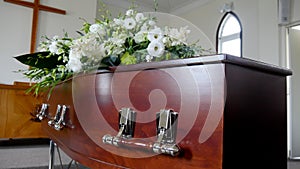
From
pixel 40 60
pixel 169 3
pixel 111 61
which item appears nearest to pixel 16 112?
pixel 40 60

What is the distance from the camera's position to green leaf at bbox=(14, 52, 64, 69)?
1049 millimetres

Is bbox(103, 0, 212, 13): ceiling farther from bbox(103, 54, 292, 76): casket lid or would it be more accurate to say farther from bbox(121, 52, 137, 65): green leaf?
bbox(103, 54, 292, 76): casket lid

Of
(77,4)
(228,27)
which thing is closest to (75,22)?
(77,4)

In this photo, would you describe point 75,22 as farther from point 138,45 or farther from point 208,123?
point 208,123

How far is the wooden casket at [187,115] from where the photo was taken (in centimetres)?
46

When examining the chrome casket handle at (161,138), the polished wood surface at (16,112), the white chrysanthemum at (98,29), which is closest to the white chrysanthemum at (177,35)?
the white chrysanthemum at (98,29)

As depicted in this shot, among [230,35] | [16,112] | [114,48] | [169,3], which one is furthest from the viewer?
[169,3]

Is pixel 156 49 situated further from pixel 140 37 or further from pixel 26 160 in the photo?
pixel 26 160

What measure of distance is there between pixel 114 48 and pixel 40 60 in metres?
0.33

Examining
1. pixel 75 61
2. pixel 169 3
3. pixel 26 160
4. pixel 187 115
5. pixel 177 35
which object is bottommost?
pixel 26 160

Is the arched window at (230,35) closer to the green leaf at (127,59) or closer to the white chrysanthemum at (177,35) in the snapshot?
the white chrysanthemum at (177,35)

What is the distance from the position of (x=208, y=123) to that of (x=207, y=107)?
0.08ft

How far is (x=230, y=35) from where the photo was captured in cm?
562

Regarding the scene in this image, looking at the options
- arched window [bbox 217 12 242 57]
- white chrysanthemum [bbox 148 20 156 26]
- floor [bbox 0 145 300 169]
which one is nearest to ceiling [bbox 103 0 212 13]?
arched window [bbox 217 12 242 57]
